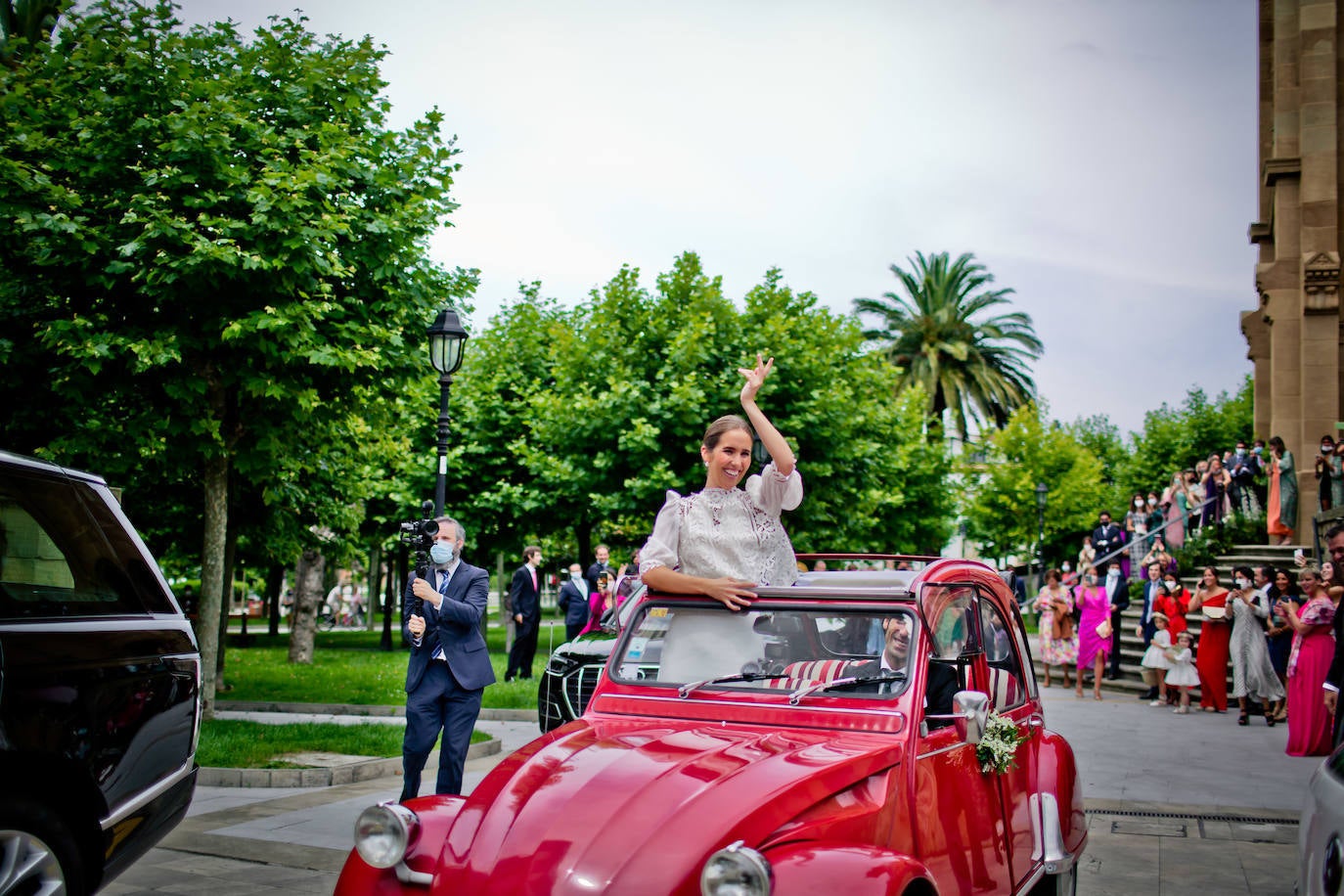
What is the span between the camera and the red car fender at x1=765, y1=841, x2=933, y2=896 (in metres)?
3.32

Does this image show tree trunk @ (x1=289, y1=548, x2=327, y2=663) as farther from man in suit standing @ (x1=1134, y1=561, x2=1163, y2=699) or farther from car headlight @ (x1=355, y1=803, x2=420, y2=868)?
car headlight @ (x1=355, y1=803, x2=420, y2=868)

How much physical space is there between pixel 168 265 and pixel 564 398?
16.2 m

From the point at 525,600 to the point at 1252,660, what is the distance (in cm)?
1163

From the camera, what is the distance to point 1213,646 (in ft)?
59.4

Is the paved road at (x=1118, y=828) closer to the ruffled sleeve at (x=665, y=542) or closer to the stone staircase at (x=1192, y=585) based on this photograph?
the ruffled sleeve at (x=665, y=542)

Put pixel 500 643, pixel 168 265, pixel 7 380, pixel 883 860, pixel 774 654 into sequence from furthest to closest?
pixel 500 643, pixel 7 380, pixel 168 265, pixel 774 654, pixel 883 860

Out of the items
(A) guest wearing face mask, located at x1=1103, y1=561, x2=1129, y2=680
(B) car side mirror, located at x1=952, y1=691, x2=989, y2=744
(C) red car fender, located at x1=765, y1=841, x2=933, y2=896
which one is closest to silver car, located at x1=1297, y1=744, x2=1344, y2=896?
(B) car side mirror, located at x1=952, y1=691, x2=989, y2=744

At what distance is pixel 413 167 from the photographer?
13.6 m

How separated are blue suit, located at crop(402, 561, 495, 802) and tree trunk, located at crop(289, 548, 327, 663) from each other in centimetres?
1887

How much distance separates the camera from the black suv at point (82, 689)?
409 centimetres

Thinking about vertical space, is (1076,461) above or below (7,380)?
above

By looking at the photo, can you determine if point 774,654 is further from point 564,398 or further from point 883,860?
point 564,398

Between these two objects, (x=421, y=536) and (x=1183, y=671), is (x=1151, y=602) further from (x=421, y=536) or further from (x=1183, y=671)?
(x=421, y=536)

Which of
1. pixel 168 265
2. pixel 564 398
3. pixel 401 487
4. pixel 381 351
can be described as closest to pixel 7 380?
pixel 168 265
